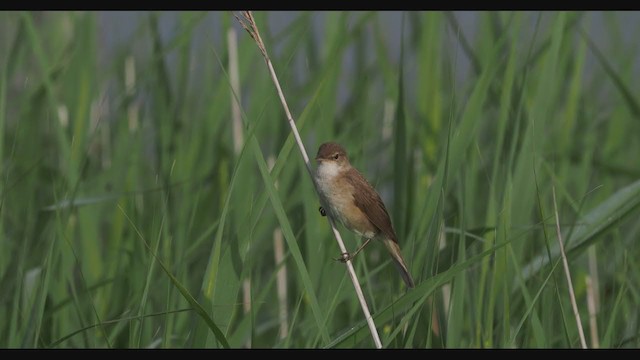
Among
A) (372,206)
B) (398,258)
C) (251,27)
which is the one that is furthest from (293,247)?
(372,206)

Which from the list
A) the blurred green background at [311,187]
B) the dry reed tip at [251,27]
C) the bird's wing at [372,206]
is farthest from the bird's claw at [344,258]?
the dry reed tip at [251,27]

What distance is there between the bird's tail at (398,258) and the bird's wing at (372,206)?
0.02m

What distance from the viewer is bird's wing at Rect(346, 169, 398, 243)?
3.34m

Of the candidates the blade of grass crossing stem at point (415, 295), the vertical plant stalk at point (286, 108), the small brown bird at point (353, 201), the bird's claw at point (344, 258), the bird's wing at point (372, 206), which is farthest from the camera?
the bird's wing at point (372, 206)

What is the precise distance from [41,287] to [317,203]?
111cm

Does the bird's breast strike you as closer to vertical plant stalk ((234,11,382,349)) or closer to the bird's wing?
the bird's wing

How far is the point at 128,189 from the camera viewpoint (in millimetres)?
3889

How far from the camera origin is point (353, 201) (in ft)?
11.0

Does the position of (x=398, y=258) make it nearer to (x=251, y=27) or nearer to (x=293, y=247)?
(x=293, y=247)

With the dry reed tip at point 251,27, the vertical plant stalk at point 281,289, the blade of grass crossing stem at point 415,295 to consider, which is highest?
the dry reed tip at point 251,27

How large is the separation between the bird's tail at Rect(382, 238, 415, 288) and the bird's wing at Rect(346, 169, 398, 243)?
0.07 ft

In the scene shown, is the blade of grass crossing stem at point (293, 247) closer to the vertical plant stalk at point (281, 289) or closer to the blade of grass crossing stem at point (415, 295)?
the blade of grass crossing stem at point (415, 295)

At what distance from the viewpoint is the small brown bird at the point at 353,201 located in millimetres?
3162

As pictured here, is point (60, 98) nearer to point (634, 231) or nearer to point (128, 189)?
point (128, 189)
